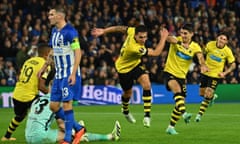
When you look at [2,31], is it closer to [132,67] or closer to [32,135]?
[132,67]

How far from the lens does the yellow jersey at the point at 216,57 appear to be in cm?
1888

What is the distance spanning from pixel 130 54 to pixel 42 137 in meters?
3.87

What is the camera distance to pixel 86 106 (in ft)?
86.2

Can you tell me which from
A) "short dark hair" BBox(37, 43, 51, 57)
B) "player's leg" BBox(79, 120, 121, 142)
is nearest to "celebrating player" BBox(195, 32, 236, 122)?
"player's leg" BBox(79, 120, 121, 142)

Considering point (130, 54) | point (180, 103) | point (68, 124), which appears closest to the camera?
point (68, 124)

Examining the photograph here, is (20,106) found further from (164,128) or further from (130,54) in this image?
(164,128)

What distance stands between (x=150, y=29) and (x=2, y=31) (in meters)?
7.27

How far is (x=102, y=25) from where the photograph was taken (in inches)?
1174

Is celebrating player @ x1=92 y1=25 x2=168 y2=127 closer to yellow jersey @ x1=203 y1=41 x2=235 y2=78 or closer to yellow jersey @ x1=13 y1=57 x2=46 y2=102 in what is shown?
yellow jersey @ x1=13 y1=57 x2=46 y2=102

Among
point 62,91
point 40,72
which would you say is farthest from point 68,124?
point 40,72

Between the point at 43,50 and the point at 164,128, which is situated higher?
the point at 43,50

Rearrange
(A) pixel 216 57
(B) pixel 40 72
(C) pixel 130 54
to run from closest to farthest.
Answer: (B) pixel 40 72, (C) pixel 130 54, (A) pixel 216 57

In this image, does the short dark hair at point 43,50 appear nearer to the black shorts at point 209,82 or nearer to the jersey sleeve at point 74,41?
the jersey sleeve at point 74,41

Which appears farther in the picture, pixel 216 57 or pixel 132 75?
pixel 216 57
